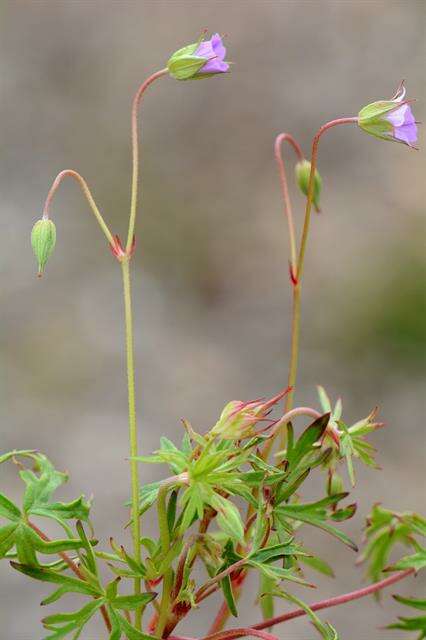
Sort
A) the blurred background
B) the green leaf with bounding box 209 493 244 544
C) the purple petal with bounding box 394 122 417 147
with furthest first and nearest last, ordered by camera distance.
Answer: the blurred background < the purple petal with bounding box 394 122 417 147 < the green leaf with bounding box 209 493 244 544

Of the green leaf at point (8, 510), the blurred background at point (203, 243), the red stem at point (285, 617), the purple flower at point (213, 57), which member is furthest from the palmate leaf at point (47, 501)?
the blurred background at point (203, 243)

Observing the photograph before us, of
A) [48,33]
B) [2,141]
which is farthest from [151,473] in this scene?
→ [48,33]

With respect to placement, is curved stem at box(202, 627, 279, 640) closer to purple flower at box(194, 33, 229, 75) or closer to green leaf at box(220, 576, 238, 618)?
green leaf at box(220, 576, 238, 618)

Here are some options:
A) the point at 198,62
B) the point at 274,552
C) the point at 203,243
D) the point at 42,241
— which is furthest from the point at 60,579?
the point at 203,243

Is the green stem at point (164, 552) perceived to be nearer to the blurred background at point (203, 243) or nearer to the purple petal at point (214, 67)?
the purple petal at point (214, 67)

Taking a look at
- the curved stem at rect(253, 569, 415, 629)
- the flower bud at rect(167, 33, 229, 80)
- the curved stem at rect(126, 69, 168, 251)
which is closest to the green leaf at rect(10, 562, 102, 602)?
the curved stem at rect(253, 569, 415, 629)

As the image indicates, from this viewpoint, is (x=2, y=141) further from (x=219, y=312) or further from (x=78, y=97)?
(x=219, y=312)
